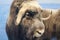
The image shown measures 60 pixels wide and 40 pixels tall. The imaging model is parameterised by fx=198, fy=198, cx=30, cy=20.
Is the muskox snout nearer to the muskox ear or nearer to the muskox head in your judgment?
the muskox head

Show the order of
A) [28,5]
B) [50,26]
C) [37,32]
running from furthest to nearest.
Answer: [50,26] → [28,5] → [37,32]

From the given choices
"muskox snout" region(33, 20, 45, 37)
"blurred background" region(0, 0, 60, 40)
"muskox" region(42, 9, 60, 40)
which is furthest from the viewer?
"blurred background" region(0, 0, 60, 40)

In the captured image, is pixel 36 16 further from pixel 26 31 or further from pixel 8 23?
pixel 8 23

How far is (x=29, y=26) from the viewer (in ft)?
5.93

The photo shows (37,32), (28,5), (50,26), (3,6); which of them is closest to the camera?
(37,32)

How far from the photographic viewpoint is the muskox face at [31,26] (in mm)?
1766

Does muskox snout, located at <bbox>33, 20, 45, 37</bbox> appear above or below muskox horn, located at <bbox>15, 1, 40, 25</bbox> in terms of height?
below

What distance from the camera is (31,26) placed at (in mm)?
1795

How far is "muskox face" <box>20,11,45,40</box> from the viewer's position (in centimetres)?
177

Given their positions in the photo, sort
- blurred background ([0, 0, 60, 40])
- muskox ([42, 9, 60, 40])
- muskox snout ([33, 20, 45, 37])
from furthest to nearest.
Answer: blurred background ([0, 0, 60, 40]) < muskox ([42, 9, 60, 40]) < muskox snout ([33, 20, 45, 37])

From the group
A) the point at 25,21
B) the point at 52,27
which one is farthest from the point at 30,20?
the point at 52,27

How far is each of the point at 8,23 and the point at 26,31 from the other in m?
0.31

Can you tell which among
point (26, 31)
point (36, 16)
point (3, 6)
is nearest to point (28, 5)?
point (36, 16)

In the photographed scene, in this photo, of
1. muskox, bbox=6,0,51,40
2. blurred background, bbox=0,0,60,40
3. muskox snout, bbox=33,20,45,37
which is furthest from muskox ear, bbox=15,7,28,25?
blurred background, bbox=0,0,60,40
